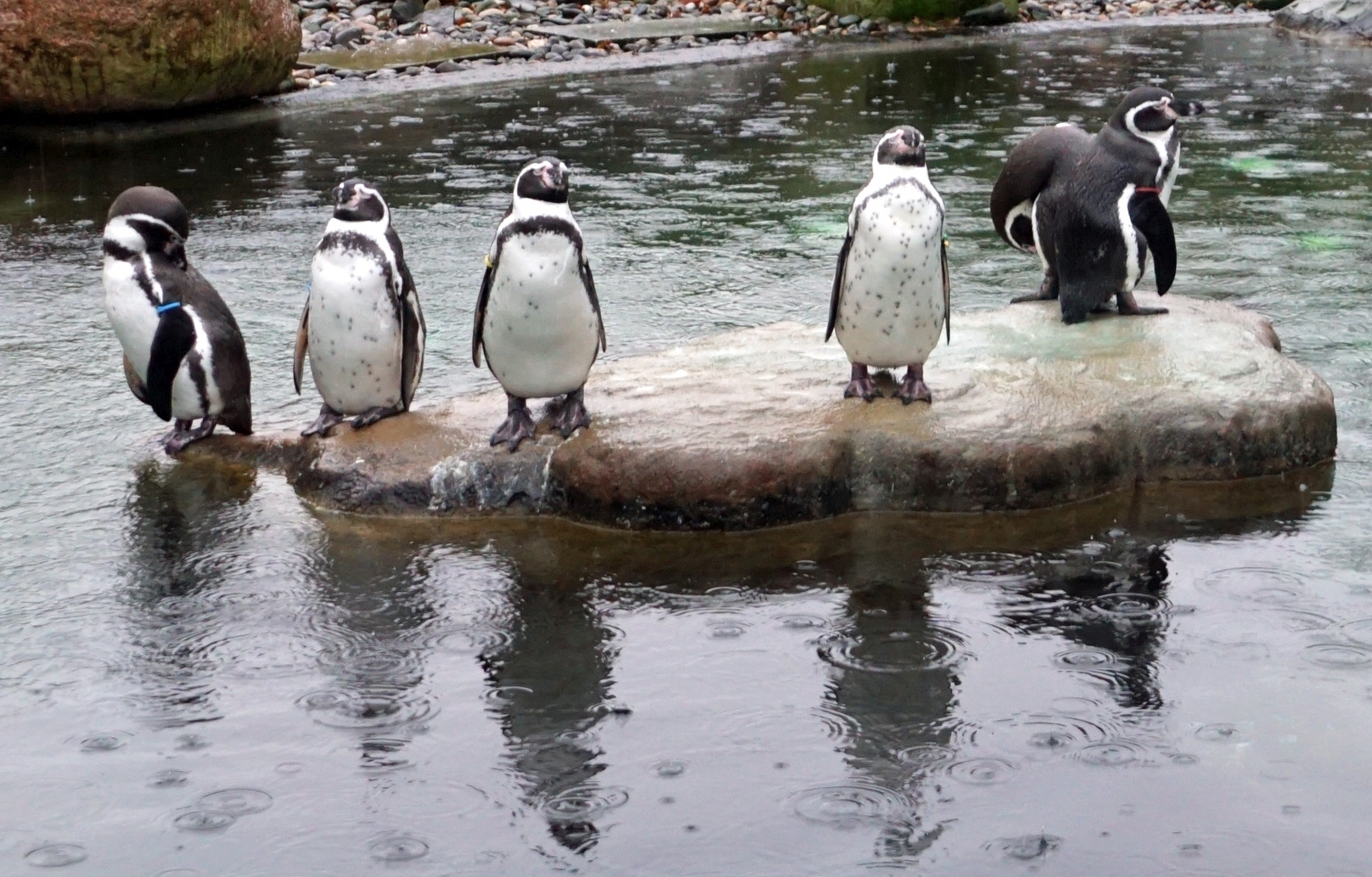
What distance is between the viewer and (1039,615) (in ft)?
13.8

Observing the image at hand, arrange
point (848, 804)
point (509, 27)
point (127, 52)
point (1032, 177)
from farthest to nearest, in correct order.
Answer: point (509, 27)
point (127, 52)
point (1032, 177)
point (848, 804)

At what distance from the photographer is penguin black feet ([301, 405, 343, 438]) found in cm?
529

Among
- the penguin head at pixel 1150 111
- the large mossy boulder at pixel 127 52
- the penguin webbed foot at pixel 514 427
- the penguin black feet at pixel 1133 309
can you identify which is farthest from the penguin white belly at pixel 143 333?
the large mossy boulder at pixel 127 52

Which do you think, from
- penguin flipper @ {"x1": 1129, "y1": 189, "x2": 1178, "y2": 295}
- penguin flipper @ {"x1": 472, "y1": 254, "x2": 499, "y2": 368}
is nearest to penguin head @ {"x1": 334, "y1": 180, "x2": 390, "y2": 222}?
penguin flipper @ {"x1": 472, "y1": 254, "x2": 499, "y2": 368}

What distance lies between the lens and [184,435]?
17.9 feet

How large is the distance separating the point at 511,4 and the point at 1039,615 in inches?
542

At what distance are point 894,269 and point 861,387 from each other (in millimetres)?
445

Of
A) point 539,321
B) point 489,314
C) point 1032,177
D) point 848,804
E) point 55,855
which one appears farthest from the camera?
point 1032,177

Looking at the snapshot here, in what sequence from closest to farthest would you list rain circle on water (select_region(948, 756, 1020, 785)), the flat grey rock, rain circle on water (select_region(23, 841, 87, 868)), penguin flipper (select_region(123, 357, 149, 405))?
rain circle on water (select_region(23, 841, 87, 868)) → rain circle on water (select_region(948, 756, 1020, 785)) → penguin flipper (select_region(123, 357, 149, 405)) → the flat grey rock

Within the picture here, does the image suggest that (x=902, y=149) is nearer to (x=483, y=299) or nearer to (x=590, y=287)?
(x=590, y=287)

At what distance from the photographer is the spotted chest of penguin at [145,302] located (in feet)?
17.2

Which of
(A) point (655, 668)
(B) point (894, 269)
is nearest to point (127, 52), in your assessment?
(B) point (894, 269)

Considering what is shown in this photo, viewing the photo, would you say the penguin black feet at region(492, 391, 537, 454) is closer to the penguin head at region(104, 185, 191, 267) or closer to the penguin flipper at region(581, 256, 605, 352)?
the penguin flipper at region(581, 256, 605, 352)

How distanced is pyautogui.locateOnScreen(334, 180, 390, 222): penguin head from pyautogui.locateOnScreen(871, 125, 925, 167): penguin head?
1.65m
